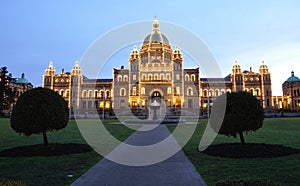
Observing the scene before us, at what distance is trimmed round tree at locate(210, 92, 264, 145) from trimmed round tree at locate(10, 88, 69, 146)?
7554 mm

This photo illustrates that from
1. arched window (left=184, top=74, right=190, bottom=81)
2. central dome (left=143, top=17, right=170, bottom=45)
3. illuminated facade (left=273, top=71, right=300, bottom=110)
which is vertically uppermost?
central dome (left=143, top=17, right=170, bottom=45)

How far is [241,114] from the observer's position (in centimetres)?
980

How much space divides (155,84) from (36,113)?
212 feet

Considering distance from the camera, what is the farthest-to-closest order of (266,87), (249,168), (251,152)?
1. (266,87)
2. (251,152)
3. (249,168)

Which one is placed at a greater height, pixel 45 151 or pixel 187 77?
pixel 187 77

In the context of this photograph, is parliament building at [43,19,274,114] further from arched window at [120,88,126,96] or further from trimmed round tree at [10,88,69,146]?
trimmed round tree at [10,88,69,146]

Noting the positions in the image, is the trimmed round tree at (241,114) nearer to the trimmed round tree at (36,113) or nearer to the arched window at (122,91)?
the trimmed round tree at (36,113)

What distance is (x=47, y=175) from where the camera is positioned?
698 cm

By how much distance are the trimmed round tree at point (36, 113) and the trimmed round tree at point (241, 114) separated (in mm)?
7554

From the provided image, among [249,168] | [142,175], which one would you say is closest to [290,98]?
[249,168]

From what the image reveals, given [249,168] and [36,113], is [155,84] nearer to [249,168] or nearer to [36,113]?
[36,113]

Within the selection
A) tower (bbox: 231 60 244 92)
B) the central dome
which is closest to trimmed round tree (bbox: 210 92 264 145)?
the central dome

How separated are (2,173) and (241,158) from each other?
338 inches

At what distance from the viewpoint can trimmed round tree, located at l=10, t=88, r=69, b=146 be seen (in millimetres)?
10180
